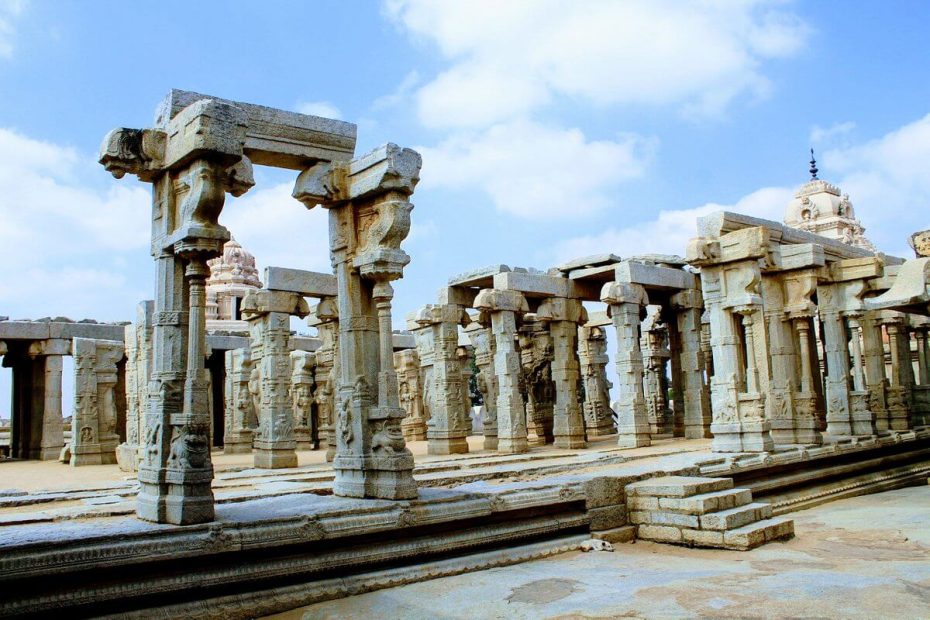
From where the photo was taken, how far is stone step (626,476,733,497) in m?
8.64

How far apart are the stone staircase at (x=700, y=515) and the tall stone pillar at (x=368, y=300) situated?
9.53 feet

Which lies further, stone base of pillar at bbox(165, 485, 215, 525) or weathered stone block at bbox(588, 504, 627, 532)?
weathered stone block at bbox(588, 504, 627, 532)

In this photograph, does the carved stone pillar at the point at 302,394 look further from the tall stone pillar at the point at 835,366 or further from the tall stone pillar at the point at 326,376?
the tall stone pillar at the point at 835,366

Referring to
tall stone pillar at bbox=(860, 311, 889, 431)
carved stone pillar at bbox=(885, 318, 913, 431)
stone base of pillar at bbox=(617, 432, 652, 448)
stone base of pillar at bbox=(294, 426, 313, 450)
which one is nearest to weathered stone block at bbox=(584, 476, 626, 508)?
stone base of pillar at bbox=(617, 432, 652, 448)

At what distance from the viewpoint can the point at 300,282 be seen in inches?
594

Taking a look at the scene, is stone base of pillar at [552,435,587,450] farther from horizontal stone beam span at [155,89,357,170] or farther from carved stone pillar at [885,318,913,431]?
horizontal stone beam span at [155,89,357,170]

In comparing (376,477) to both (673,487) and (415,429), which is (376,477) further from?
(415,429)

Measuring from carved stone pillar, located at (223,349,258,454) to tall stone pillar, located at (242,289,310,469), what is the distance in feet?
18.8

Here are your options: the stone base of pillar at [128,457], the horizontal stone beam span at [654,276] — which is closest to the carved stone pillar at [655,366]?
the horizontal stone beam span at [654,276]

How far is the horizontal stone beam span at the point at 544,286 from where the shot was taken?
16.7m

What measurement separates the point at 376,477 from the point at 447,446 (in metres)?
9.29

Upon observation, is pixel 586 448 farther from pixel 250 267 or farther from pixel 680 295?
pixel 250 267

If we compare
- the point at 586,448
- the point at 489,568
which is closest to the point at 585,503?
the point at 489,568

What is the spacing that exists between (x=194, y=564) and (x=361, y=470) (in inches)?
84.5
